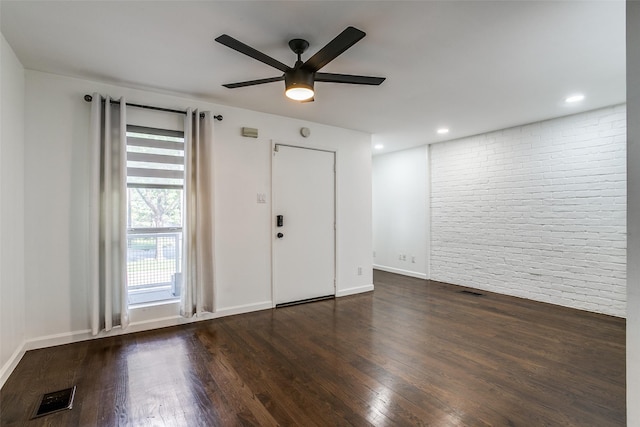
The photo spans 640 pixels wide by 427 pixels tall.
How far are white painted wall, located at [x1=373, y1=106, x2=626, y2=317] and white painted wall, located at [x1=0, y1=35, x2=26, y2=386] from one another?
5.58 m

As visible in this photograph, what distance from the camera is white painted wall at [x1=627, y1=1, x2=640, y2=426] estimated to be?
1.41 m

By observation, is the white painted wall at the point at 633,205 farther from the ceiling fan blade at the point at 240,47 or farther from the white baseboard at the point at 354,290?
the white baseboard at the point at 354,290

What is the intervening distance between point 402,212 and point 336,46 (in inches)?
189

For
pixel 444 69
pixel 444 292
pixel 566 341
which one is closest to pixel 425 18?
pixel 444 69

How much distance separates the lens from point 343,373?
246cm

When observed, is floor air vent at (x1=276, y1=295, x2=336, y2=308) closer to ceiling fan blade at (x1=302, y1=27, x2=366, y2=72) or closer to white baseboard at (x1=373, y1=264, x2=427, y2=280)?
white baseboard at (x1=373, y1=264, x2=427, y2=280)

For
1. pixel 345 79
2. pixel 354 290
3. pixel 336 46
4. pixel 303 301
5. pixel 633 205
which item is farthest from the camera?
pixel 354 290

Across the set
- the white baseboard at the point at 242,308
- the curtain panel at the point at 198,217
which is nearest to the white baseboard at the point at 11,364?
the curtain panel at the point at 198,217

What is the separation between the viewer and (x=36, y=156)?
2.89 m

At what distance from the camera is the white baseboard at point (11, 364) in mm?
2309

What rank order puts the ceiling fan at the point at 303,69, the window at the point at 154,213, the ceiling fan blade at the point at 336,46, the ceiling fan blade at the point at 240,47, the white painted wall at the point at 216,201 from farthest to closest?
the window at the point at 154,213 < the white painted wall at the point at 216,201 < the ceiling fan at the point at 303,69 < the ceiling fan blade at the point at 240,47 < the ceiling fan blade at the point at 336,46

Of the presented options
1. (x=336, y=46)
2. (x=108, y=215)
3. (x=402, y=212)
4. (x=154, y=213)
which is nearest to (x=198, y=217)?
(x=154, y=213)

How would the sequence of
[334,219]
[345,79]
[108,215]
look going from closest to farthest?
[345,79] < [108,215] < [334,219]

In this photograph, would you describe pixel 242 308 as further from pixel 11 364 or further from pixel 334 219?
pixel 11 364
